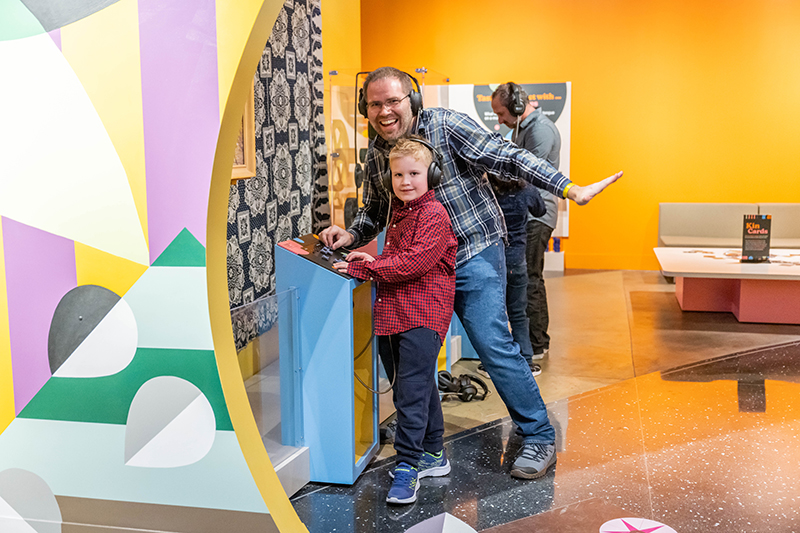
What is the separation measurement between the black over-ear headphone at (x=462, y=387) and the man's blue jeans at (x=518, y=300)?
309 millimetres

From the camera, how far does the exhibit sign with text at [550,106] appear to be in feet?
25.2

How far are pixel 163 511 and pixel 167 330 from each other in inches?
13.5

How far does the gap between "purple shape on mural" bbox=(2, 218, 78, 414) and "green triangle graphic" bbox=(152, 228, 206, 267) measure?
20 centimetres

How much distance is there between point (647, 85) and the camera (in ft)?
24.9

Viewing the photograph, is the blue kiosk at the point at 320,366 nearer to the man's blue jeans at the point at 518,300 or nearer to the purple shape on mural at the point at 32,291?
the purple shape on mural at the point at 32,291

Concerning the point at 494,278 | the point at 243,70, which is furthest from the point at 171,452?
the point at 494,278

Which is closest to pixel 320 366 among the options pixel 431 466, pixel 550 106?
pixel 431 466

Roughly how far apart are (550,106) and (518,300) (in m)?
4.57

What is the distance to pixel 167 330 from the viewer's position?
124 centimetres

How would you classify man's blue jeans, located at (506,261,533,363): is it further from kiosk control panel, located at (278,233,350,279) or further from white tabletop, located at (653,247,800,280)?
white tabletop, located at (653,247,800,280)

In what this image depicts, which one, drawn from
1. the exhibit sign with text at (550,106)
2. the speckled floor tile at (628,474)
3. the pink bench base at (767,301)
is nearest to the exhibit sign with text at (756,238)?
the pink bench base at (767,301)

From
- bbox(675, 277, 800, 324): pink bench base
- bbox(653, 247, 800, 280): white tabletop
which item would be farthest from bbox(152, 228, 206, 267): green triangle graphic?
bbox(675, 277, 800, 324): pink bench base

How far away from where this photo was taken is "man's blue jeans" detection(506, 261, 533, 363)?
369 cm

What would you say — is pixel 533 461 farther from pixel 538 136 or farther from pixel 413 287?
pixel 538 136
